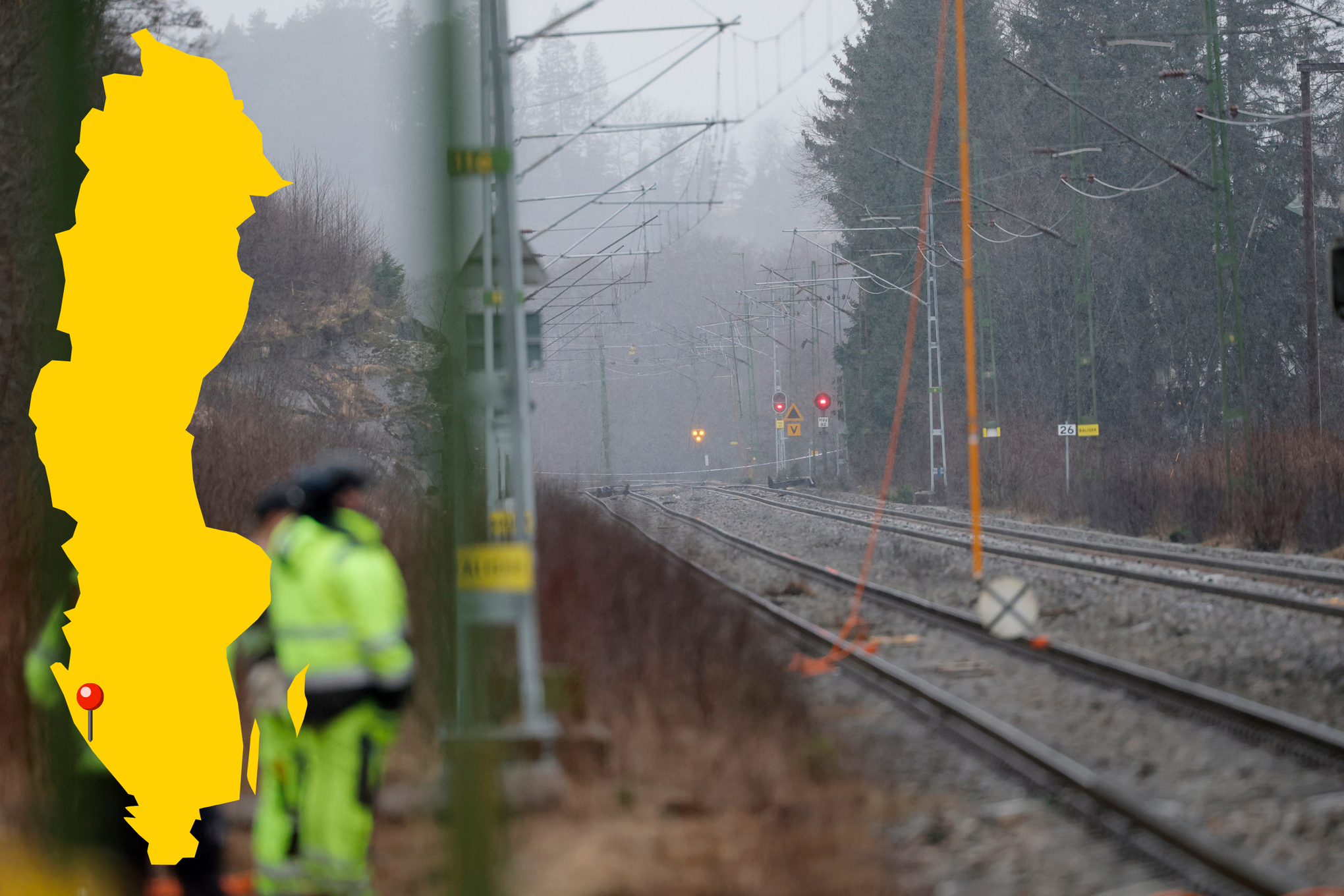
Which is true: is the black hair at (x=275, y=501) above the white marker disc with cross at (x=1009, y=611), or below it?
above

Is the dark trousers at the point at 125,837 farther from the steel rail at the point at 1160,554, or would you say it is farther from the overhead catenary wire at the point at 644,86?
the steel rail at the point at 1160,554

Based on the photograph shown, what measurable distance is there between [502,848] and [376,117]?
7.64ft

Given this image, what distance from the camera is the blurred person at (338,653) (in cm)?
465

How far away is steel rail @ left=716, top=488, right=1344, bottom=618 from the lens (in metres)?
13.0

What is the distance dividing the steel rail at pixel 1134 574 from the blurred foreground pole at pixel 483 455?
29.5 feet

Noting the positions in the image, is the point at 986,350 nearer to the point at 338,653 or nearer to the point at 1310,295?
the point at 1310,295

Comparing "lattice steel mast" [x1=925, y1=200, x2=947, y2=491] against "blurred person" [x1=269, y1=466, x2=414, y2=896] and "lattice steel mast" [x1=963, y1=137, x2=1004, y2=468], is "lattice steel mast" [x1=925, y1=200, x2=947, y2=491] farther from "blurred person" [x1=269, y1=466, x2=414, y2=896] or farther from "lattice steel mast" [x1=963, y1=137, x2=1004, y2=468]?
"blurred person" [x1=269, y1=466, x2=414, y2=896]

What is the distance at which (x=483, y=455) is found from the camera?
5293 millimetres

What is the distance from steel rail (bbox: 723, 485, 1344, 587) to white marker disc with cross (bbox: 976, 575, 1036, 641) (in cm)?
511

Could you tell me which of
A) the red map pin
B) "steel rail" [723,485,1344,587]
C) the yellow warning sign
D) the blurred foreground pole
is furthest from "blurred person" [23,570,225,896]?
"steel rail" [723,485,1344,587]

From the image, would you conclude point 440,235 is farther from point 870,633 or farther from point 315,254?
point 315,254

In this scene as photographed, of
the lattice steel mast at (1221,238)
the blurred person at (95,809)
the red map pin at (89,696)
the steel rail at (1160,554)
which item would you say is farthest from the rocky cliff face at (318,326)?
the lattice steel mast at (1221,238)

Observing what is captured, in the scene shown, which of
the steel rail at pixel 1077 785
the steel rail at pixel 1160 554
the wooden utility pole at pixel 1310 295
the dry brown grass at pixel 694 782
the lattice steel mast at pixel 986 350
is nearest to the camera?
the steel rail at pixel 1077 785

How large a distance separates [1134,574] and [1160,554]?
3.48 meters
